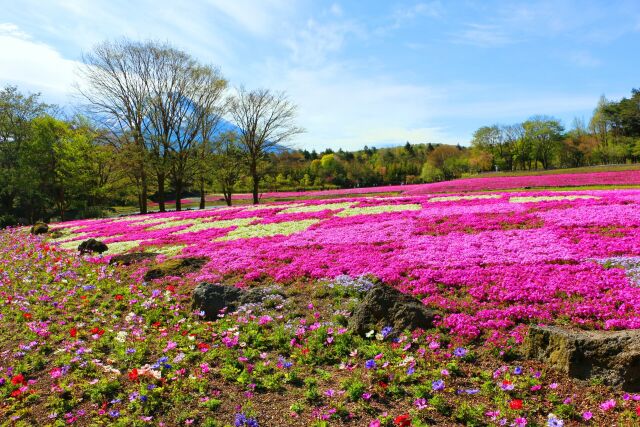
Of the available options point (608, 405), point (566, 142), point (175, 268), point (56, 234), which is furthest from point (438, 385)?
point (566, 142)

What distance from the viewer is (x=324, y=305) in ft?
31.7

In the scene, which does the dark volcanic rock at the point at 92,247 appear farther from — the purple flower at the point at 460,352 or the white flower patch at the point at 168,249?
the purple flower at the point at 460,352

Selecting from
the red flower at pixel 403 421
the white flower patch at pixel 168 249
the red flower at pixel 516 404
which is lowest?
the red flower at pixel 403 421

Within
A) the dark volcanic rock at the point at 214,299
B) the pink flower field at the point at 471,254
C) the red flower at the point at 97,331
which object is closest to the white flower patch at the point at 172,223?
the pink flower field at the point at 471,254

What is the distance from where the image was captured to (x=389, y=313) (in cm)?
801

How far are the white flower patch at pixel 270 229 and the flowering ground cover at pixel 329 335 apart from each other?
157 inches

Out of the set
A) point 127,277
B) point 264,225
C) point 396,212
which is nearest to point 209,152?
point 264,225

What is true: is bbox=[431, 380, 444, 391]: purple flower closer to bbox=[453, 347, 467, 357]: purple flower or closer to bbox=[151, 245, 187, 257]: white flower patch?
bbox=[453, 347, 467, 357]: purple flower

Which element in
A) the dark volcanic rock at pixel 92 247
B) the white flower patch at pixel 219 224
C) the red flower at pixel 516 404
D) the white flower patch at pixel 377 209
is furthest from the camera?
the white flower patch at pixel 219 224

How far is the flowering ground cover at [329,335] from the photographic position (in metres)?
5.59

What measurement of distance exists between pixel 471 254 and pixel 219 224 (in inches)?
733

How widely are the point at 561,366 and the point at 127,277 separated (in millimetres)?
13654

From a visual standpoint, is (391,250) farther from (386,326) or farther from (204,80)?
(204,80)

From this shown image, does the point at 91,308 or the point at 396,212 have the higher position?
the point at 396,212
